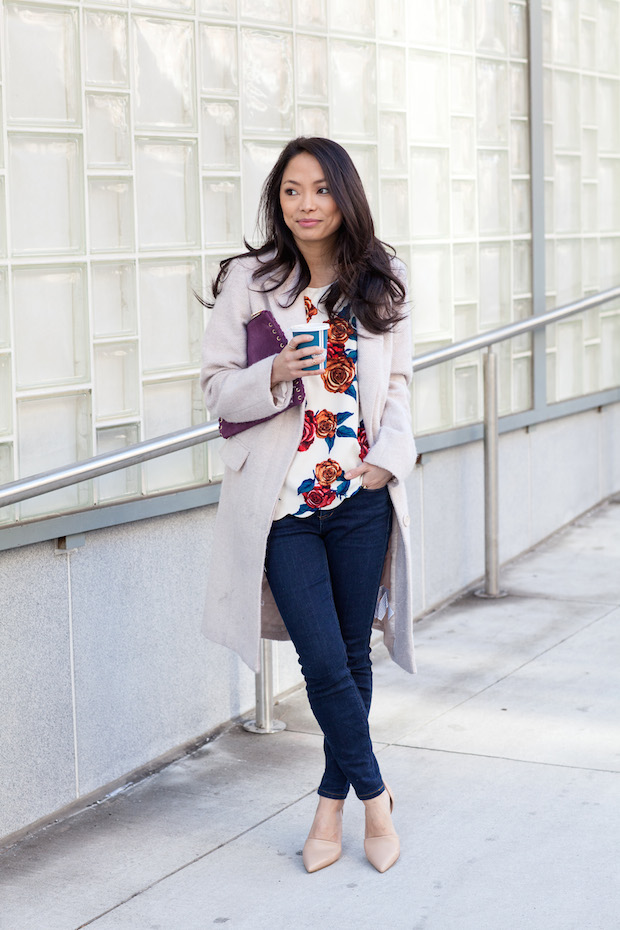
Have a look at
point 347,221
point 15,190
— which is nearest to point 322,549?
point 347,221

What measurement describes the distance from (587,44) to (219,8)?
3094 millimetres

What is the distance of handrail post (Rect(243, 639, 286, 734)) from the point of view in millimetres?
4027

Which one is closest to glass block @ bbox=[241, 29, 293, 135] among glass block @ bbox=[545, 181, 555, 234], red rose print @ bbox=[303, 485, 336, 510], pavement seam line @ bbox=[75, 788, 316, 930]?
red rose print @ bbox=[303, 485, 336, 510]

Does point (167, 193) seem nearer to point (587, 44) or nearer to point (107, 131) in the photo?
point (107, 131)

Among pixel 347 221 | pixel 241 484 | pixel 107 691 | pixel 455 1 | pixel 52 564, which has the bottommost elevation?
pixel 107 691

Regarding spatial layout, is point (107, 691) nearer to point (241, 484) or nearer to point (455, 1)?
point (241, 484)

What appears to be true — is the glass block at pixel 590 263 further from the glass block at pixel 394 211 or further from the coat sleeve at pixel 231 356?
the coat sleeve at pixel 231 356

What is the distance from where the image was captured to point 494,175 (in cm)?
586

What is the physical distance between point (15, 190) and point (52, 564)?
98 centimetres

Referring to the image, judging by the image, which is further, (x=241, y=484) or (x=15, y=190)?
(x=15, y=190)

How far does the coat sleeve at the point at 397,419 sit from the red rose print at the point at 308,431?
0.44ft

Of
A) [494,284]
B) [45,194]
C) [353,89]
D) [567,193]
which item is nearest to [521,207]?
[494,284]

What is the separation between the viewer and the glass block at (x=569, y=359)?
6.57m

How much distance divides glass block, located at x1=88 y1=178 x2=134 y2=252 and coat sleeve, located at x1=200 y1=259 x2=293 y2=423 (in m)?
0.76
